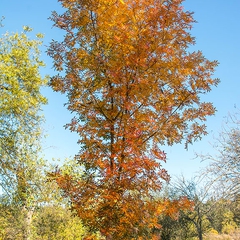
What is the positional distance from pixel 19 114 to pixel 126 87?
733 centimetres

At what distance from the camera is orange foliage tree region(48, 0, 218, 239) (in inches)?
225

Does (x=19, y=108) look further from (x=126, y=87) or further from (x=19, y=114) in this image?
(x=126, y=87)

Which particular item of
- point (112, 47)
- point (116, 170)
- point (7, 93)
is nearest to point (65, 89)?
point (112, 47)

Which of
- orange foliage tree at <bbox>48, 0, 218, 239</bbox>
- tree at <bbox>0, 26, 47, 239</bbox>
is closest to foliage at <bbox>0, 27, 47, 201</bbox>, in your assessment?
tree at <bbox>0, 26, 47, 239</bbox>

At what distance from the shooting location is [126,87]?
6.35m

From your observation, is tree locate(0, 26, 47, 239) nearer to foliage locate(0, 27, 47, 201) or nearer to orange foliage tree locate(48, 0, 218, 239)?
foliage locate(0, 27, 47, 201)

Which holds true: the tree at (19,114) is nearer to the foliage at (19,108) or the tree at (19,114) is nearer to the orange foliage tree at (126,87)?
the foliage at (19,108)

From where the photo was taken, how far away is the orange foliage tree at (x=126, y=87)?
5707 millimetres

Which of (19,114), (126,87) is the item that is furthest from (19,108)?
(126,87)

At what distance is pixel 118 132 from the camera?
610 cm

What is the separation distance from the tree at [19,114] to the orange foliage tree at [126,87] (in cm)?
567

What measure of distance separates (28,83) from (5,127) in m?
2.25

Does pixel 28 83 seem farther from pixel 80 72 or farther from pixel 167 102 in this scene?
pixel 167 102

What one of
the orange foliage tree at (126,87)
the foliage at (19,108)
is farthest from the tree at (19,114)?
the orange foliage tree at (126,87)
